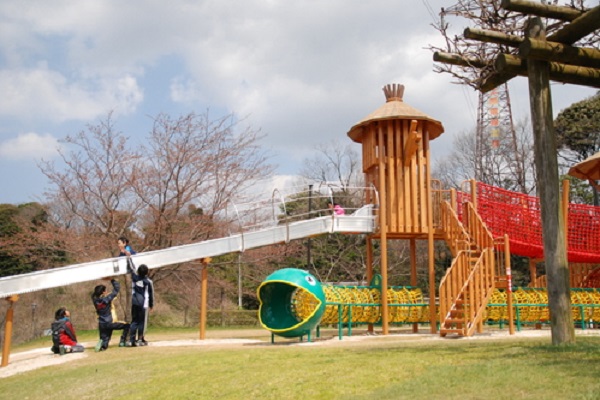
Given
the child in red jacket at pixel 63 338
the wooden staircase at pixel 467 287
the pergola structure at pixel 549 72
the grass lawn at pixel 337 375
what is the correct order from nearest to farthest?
1. the grass lawn at pixel 337 375
2. the pergola structure at pixel 549 72
3. the child in red jacket at pixel 63 338
4. the wooden staircase at pixel 467 287

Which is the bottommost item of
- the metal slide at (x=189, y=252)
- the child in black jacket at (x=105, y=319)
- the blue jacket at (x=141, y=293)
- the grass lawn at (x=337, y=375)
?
the grass lawn at (x=337, y=375)

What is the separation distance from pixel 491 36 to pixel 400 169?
25.0 ft

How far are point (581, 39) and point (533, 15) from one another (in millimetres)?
977

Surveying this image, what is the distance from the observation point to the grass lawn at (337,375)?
6.02 meters

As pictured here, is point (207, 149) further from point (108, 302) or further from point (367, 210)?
point (108, 302)

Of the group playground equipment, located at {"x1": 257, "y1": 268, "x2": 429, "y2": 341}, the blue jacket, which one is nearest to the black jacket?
the blue jacket

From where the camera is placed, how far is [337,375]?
7371 mm

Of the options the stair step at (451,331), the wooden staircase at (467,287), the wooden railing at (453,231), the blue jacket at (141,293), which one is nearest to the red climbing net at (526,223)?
the wooden railing at (453,231)

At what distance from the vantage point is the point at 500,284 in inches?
582

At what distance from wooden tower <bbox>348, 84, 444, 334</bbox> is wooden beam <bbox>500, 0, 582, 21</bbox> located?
6.96 m

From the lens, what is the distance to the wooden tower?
16.3 metres

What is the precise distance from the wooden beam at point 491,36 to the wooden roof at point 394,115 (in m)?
7.12

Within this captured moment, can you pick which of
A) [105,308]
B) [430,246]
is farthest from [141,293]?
[430,246]

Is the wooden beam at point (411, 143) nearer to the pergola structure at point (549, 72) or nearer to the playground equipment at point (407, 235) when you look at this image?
the playground equipment at point (407, 235)
